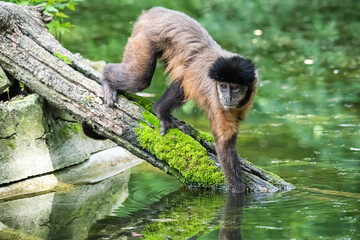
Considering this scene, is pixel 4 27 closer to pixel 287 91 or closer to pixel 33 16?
pixel 33 16

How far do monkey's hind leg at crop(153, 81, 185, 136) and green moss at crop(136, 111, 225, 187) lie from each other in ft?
0.34

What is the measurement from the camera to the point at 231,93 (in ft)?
24.2

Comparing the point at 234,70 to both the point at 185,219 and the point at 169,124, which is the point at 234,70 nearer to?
the point at 169,124

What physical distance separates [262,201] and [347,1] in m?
20.4

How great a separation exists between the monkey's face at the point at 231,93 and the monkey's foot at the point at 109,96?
146cm

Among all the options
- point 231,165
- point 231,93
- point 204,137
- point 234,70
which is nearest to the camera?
point 234,70

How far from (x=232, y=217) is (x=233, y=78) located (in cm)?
171

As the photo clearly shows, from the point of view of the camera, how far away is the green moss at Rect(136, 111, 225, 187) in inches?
307

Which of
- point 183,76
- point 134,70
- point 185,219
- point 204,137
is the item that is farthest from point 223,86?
point 185,219

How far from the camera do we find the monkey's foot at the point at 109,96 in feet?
25.7

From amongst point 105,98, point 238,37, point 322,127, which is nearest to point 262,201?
point 105,98

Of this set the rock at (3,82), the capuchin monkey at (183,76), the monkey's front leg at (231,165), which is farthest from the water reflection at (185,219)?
the rock at (3,82)

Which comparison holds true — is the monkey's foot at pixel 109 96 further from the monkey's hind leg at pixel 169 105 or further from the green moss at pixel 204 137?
the green moss at pixel 204 137

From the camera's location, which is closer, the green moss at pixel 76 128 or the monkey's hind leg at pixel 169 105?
the monkey's hind leg at pixel 169 105
